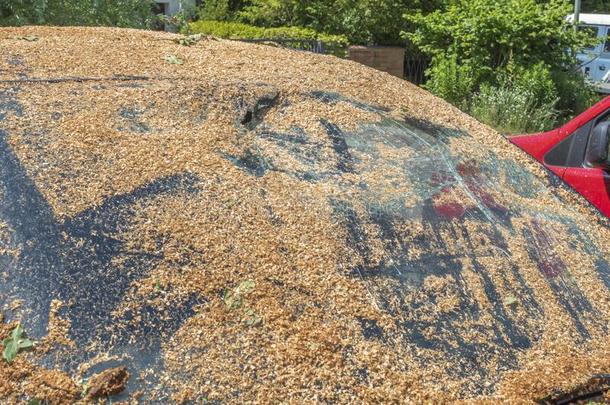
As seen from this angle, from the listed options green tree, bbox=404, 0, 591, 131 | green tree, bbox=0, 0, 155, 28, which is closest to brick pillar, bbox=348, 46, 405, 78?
green tree, bbox=404, 0, 591, 131

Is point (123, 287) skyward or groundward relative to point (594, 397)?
skyward

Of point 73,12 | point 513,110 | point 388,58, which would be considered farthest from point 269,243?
point 388,58

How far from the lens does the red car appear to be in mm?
4070

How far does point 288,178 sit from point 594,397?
1.35 meters

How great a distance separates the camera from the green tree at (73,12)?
6949 millimetres

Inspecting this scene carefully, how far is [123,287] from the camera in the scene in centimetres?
213

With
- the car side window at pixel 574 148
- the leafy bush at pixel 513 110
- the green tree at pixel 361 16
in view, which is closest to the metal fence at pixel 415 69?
the green tree at pixel 361 16

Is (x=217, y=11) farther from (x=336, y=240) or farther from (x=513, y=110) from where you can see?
(x=336, y=240)

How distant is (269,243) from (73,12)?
236 inches

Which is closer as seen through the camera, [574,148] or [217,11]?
[574,148]

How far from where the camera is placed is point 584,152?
4.31 metres

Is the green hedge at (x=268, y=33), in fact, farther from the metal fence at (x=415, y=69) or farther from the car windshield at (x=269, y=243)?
the car windshield at (x=269, y=243)

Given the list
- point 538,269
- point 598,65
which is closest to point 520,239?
point 538,269

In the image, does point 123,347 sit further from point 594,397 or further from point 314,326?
point 594,397
